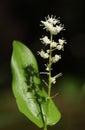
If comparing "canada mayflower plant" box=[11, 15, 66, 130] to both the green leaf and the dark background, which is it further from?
the dark background

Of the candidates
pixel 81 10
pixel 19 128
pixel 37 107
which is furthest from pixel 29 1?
pixel 37 107

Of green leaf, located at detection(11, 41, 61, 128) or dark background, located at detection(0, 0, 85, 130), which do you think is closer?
green leaf, located at detection(11, 41, 61, 128)

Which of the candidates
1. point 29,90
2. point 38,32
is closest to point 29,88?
point 29,90

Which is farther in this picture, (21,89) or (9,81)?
(9,81)

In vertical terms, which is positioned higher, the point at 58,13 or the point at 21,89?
the point at 58,13

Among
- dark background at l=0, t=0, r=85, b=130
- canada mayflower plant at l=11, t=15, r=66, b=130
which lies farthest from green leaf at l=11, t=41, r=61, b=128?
dark background at l=0, t=0, r=85, b=130

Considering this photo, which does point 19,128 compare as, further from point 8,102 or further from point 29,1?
point 29,1

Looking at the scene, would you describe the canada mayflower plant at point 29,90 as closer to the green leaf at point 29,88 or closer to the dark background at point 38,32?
the green leaf at point 29,88

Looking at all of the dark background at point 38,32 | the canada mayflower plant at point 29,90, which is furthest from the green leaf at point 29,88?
the dark background at point 38,32

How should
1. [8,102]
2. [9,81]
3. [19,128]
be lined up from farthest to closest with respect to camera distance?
[9,81], [8,102], [19,128]
